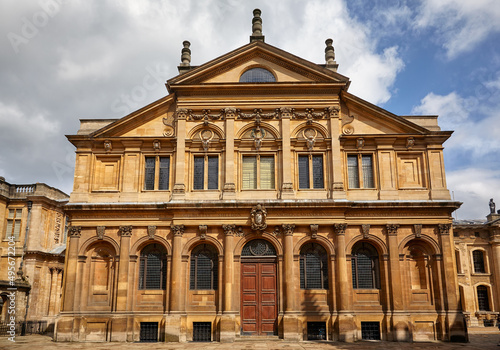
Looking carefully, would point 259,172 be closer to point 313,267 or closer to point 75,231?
point 313,267

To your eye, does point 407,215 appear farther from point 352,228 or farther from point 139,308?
point 139,308

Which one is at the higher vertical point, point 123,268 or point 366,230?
point 366,230

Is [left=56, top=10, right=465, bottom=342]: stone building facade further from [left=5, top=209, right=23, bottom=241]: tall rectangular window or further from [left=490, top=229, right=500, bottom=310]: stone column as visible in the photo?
[left=490, top=229, right=500, bottom=310]: stone column

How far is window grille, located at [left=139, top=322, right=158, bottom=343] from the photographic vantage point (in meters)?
25.1

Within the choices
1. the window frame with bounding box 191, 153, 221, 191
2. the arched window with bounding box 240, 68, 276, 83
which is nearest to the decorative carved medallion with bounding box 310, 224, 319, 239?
the window frame with bounding box 191, 153, 221, 191

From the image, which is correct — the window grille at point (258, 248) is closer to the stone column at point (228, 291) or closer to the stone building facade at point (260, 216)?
the stone building facade at point (260, 216)

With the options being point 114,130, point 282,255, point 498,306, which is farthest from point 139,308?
point 498,306

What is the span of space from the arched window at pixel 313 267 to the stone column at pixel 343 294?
942 millimetres

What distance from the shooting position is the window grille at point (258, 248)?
2627 cm

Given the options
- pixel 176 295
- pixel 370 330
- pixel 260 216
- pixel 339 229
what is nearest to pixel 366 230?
pixel 339 229

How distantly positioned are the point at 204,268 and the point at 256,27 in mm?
16549

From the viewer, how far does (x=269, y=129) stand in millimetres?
27891

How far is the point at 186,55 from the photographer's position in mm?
31031

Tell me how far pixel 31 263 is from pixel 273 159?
78.1 feet
